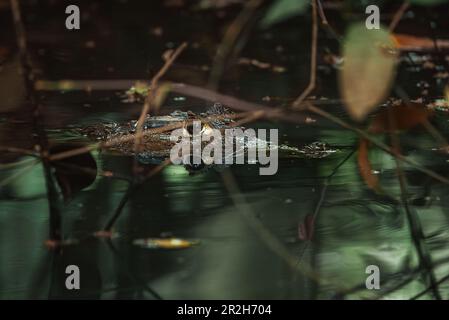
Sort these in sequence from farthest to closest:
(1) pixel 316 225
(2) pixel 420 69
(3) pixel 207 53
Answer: (3) pixel 207 53, (2) pixel 420 69, (1) pixel 316 225

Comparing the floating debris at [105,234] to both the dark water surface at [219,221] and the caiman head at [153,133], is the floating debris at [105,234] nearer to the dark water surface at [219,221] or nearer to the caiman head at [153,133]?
the dark water surface at [219,221]

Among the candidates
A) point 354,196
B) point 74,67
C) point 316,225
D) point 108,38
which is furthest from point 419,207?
point 108,38

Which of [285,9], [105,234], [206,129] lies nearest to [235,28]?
[285,9]

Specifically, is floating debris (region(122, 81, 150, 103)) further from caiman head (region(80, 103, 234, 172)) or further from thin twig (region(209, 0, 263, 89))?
thin twig (region(209, 0, 263, 89))

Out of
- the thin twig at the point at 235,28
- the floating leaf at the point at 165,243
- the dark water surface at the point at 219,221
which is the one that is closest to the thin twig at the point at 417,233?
the dark water surface at the point at 219,221

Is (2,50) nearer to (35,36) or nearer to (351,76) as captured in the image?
(35,36)
